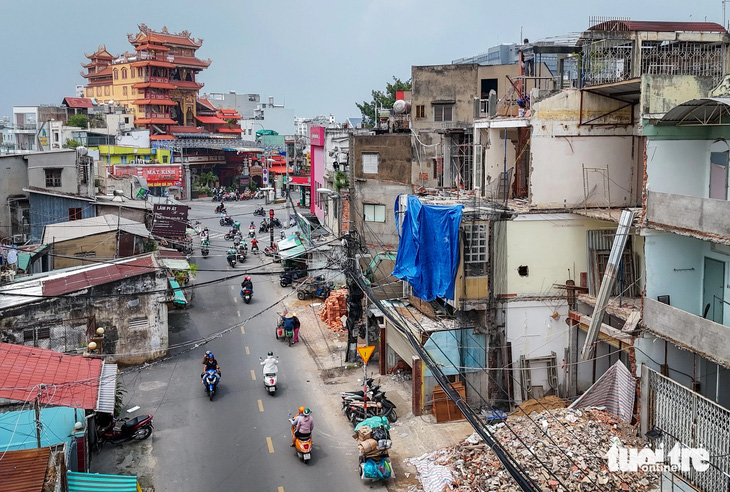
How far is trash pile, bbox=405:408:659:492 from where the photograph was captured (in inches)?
531

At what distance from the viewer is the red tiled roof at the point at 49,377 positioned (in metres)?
14.7

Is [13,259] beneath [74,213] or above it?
beneath

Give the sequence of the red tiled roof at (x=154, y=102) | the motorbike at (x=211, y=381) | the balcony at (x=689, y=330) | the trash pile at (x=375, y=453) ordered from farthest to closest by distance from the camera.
A: the red tiled roof at (x=154, y=102) → the motorbike at (x=211, y=381) → the trash pile at (x=375, y=453) → the balcony at (x=689, y=330)

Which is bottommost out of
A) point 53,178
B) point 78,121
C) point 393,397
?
point 393,397

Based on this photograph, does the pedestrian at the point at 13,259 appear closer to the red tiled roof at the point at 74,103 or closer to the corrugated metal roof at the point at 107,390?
the corrugated metal roof at the point at 107,390

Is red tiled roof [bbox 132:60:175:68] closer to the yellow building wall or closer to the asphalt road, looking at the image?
the asphalt road

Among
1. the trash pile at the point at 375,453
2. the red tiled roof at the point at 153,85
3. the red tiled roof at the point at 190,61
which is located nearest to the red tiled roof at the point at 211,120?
the red tiled roof at the point at 190,61

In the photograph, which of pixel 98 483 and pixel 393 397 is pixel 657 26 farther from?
pixel 98 483

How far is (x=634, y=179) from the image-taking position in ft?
66.5

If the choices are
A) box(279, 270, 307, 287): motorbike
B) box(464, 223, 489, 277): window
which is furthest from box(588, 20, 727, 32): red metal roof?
box(279, 270, 307, 287): motorbike

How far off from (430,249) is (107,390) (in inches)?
368

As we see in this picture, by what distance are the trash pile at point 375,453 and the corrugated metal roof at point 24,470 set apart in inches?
273

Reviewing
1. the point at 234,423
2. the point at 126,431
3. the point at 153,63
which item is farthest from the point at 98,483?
the point at 153,63

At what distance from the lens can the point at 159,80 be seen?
289 ft
